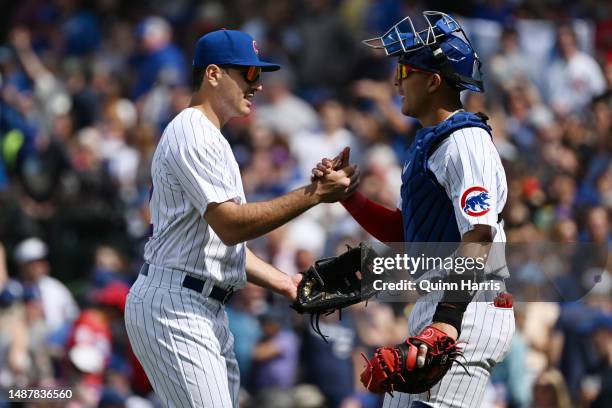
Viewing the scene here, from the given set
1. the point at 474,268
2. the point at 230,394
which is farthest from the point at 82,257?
the point at 474,268

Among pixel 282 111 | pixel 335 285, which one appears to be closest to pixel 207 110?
pixel 335 285

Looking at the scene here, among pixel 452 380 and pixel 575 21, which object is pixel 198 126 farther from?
pixel 575 21

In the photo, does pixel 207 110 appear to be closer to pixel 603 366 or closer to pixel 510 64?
pixel 603 366

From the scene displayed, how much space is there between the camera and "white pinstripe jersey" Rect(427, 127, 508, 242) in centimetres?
493

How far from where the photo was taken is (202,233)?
212 inches

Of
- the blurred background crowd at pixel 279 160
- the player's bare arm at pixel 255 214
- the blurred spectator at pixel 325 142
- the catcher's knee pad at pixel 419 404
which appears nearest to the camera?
the catcher's knee pad at pixel 419 404

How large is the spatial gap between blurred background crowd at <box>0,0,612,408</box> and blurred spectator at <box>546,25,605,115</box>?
2 cm

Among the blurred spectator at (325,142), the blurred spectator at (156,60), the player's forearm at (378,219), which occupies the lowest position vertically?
the player's forearm at (378,219)

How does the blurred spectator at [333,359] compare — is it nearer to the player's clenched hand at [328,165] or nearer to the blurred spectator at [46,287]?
the blurred spectator at [46,287]

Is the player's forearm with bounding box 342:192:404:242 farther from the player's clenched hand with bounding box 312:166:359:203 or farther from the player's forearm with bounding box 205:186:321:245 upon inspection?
the player's forearm with bounding box 205:186:321:245

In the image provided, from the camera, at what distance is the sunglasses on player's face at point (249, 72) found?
557 cm

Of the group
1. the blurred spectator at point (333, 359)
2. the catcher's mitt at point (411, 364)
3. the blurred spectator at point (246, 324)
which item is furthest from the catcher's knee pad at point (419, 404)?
the blurred spectator at point (246, 324)

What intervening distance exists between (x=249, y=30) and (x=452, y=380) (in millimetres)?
9504

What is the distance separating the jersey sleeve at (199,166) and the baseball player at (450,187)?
41 centimetres
